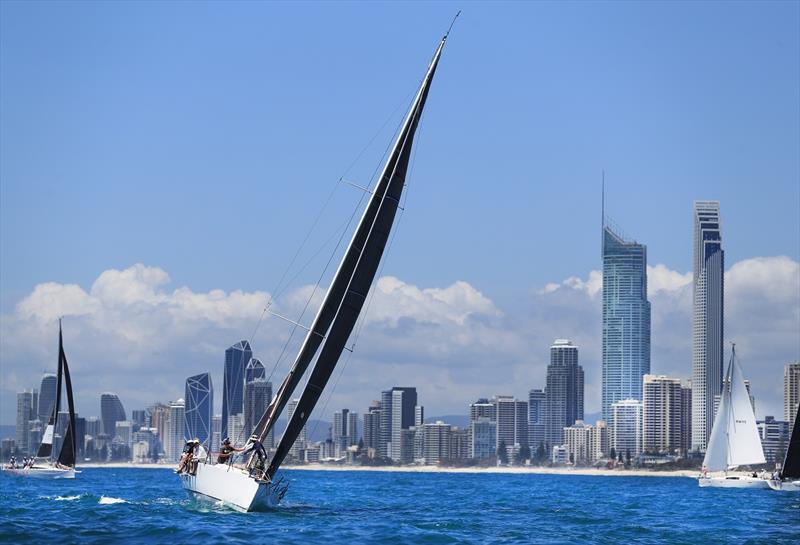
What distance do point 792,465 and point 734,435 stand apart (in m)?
38.5

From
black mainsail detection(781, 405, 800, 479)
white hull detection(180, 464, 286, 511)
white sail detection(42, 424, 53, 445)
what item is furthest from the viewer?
white sail detection(42, 424, 53, 445)

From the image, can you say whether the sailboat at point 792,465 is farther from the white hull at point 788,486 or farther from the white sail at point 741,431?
the white sail at point 741,431

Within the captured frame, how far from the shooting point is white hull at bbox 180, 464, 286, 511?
4391cm

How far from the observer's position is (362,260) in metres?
46.3

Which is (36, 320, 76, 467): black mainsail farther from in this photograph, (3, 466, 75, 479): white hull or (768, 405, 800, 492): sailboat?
(768, 405, 800, 492): sailboat

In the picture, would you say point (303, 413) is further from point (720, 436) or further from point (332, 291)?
point (720, 436)

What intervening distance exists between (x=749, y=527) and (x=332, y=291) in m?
18.6

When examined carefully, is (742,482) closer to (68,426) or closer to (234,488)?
(68,426)

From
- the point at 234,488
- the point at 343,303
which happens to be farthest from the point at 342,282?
the point at 234,488

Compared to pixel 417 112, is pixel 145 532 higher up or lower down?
lower down

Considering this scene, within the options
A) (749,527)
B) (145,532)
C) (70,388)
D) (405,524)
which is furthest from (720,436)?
(145,532)

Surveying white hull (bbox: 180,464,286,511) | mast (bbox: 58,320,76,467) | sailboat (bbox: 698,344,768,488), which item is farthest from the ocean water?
sailboat (bbox: 698,344,768,488)

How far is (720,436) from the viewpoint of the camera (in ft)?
427

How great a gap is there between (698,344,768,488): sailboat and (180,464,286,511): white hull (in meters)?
86.7
